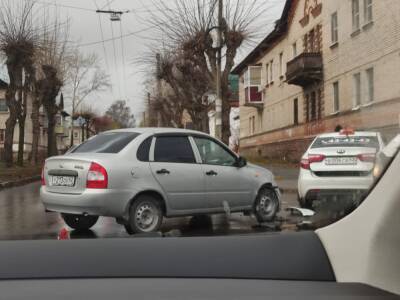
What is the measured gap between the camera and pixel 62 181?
5.94 metres

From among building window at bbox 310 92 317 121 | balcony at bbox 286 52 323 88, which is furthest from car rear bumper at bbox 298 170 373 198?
balcony at bbox 286 52 323 88

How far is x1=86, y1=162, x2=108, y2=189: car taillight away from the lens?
6.07 metres

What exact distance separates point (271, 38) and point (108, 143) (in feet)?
13.6

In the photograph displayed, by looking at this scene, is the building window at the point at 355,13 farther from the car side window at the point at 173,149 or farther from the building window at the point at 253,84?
the car side window at the point at 173,149

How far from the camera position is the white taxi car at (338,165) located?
166 cm

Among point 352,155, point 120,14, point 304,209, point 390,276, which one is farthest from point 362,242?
point 120,14

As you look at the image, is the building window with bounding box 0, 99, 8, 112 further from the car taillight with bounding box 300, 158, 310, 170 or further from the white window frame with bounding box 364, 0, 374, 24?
the white window frame with bounding box 364, 0, 374, 24

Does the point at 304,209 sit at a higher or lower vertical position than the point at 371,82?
lower

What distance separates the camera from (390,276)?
5.23 ft

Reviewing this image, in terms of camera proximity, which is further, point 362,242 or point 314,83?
point 314,83

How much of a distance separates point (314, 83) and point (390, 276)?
0.70m

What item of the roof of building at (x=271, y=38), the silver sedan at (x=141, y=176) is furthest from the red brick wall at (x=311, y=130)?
the silver sedan at (x=141, y=176)

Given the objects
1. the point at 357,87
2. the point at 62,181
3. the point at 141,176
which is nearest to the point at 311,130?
the point at 357,87

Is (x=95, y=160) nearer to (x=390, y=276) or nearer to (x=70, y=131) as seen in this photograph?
(x=70, y=131)
